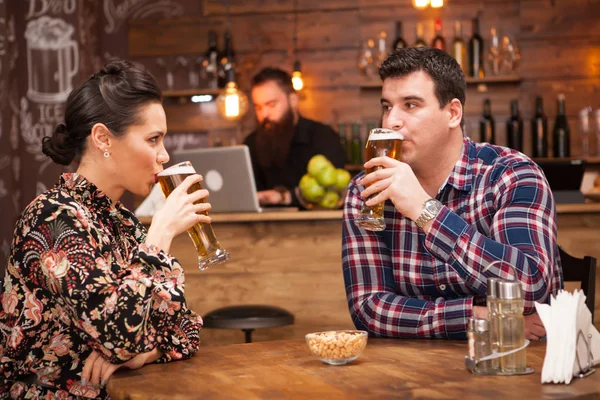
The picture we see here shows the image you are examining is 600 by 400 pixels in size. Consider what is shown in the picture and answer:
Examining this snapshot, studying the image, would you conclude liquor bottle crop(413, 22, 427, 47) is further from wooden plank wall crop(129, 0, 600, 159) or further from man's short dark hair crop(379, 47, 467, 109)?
man's short dark hair crop(379, 47, 467, 109)

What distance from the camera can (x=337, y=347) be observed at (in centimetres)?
153

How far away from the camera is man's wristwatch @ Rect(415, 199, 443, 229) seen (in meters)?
1.79

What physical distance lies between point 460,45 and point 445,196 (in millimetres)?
3660

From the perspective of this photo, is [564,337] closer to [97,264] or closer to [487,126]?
[97,264]

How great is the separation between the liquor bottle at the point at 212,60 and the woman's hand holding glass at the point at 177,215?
13.0ft

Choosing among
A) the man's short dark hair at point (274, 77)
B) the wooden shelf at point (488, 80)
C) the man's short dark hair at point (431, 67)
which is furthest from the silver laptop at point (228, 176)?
the wooden shelf at point (488, 80)

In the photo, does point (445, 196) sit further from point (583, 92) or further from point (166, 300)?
point (583, 92)

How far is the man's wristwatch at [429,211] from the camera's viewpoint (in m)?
1.79

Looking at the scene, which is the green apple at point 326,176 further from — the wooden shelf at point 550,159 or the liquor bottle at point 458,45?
the liquor bottle at point 458,45

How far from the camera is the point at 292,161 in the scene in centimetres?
532

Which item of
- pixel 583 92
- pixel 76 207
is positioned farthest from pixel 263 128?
pixel 76 207

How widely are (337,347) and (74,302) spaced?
53cm

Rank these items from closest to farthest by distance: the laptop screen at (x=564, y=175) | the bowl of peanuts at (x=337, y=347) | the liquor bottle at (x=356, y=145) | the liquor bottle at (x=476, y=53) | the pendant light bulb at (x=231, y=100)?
1. the bowl of peanuts at (x=337, y=347)
2. the laptop screen at (x=564, y=175)
3. the pendant light bulb at (x=231, y=100)
4. the liquor bottle at (x=476, y=53)
5. the liquor bottle at (x=356, y=145)

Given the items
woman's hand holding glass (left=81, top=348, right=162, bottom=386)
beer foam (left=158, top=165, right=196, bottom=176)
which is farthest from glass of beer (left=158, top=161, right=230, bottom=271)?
woman's hand holding glass (left=81, top=348, right=162, bottom=386)
